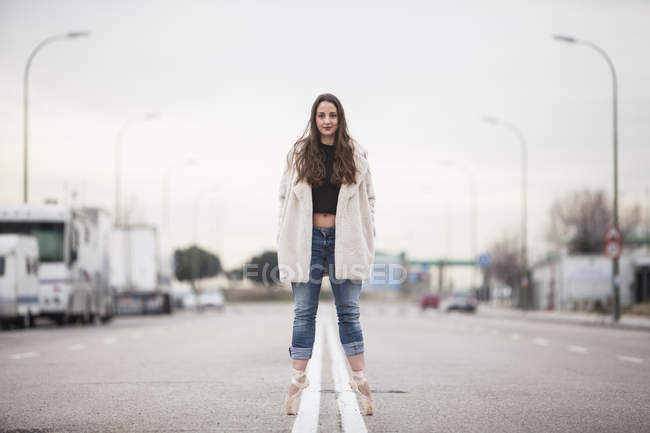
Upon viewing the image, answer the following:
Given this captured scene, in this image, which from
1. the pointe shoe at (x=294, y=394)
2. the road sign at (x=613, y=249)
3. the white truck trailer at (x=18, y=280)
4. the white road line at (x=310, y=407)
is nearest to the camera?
the white road line at (x=310, y=407)

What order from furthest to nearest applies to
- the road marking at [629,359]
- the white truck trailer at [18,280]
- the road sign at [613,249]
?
the road sign at [613,249] → the white truck trailer at [18,280] → the road marking at [629,359]

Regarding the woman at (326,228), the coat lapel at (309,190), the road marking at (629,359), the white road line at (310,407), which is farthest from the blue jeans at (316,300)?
the road marking at (629,359)

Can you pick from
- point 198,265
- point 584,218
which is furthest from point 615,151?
point 198,265

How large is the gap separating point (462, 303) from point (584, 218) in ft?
139

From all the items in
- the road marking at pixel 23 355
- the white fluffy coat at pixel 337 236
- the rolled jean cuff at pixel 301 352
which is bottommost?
the road marking at pixel 23 355

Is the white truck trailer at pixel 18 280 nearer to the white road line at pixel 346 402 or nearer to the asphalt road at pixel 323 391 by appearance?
the asphalt road at pixel 323 391

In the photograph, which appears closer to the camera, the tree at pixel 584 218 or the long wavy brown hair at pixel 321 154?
the long wavy brown hair at pixel 321 154

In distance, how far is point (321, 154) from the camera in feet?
23.7

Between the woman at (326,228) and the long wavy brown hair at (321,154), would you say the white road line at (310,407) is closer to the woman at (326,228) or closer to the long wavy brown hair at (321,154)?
the woman at (326,228)

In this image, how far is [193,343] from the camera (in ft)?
60.8

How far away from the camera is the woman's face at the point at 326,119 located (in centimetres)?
727

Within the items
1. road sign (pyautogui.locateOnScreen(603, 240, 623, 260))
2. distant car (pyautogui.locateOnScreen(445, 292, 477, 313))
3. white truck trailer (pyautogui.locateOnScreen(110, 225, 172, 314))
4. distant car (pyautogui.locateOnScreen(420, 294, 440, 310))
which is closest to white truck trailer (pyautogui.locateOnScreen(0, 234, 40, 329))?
white truck trailer (pyautogui.locateOnScreen(110, 225, 172, 314))

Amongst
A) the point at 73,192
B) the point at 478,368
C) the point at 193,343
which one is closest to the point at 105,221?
the point at 193,343

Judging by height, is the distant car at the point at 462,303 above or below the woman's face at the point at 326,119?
below
